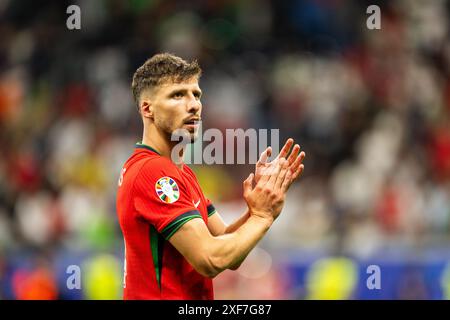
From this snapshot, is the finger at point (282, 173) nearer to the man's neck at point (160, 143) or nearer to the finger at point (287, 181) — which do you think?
the finger at point (287, 181)

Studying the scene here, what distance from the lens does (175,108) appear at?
3.92 m

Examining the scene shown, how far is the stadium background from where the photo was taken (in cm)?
790

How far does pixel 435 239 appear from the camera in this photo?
8242 mm

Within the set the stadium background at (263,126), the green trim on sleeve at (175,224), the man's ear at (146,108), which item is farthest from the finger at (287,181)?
the stadium background at (263,126)

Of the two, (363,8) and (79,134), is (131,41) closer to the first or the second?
(79,134)

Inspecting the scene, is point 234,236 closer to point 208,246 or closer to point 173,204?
point 208,246

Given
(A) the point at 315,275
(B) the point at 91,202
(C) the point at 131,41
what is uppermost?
(C) the point at 131,41

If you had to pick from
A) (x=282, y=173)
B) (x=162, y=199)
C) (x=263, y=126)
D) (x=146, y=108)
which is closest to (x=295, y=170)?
(x=282, y=173)

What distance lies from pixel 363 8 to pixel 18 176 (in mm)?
5003

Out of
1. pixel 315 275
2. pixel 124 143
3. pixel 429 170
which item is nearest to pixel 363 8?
pixel 429 170

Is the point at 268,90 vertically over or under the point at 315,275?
over

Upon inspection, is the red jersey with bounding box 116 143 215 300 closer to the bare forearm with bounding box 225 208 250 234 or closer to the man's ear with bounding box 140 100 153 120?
the man's ear with bounding box 140 100 153 120

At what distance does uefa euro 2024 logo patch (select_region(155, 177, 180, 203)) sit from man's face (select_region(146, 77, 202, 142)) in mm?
311

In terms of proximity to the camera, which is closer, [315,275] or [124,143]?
[315,275]
